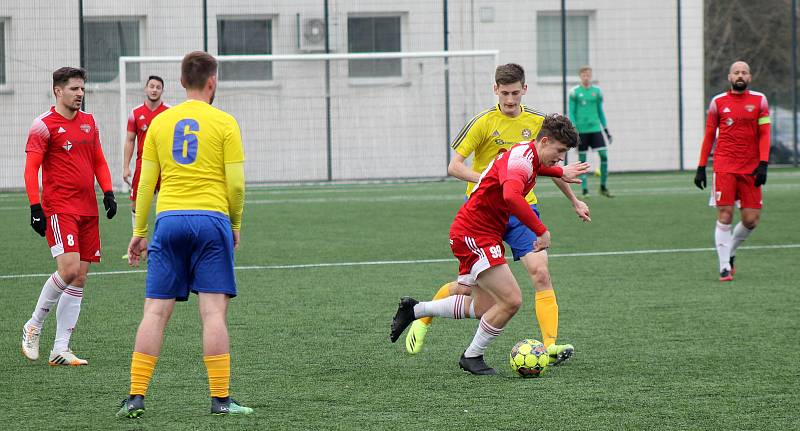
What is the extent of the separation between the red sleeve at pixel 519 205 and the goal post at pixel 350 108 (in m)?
18.2

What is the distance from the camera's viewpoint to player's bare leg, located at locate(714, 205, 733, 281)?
10648mm

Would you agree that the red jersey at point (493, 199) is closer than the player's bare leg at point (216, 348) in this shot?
No

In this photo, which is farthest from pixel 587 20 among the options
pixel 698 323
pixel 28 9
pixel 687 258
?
pixel 698 323

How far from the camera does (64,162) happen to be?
7246 millimetres

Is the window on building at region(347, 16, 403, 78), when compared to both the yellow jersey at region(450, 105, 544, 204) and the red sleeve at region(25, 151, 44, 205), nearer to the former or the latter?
the yellow jersey at region(450, 105, 544, 204)

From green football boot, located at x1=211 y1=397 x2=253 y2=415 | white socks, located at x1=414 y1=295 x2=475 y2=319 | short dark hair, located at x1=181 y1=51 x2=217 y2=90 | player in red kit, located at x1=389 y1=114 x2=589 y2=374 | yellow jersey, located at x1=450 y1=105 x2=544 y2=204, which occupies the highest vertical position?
short dark hair, located at x1=181 y1=51 x2=217 y2=90

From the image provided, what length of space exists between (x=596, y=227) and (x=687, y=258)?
3211 mm

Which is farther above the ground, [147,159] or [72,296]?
[147,159]

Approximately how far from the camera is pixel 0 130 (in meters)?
24.2

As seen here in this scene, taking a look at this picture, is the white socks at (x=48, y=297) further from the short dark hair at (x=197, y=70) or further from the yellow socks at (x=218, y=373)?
the short dark hair at (x=197, y=70)

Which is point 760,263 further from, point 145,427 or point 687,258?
point 145,427

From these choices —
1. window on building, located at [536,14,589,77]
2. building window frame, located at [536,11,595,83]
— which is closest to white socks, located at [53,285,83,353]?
building window frame, located at [536,11,595,83]

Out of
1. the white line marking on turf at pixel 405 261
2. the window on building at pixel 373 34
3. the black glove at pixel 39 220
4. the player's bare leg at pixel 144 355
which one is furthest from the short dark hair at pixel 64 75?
the window on building at pixel 373 34

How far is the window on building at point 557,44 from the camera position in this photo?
27.2m
